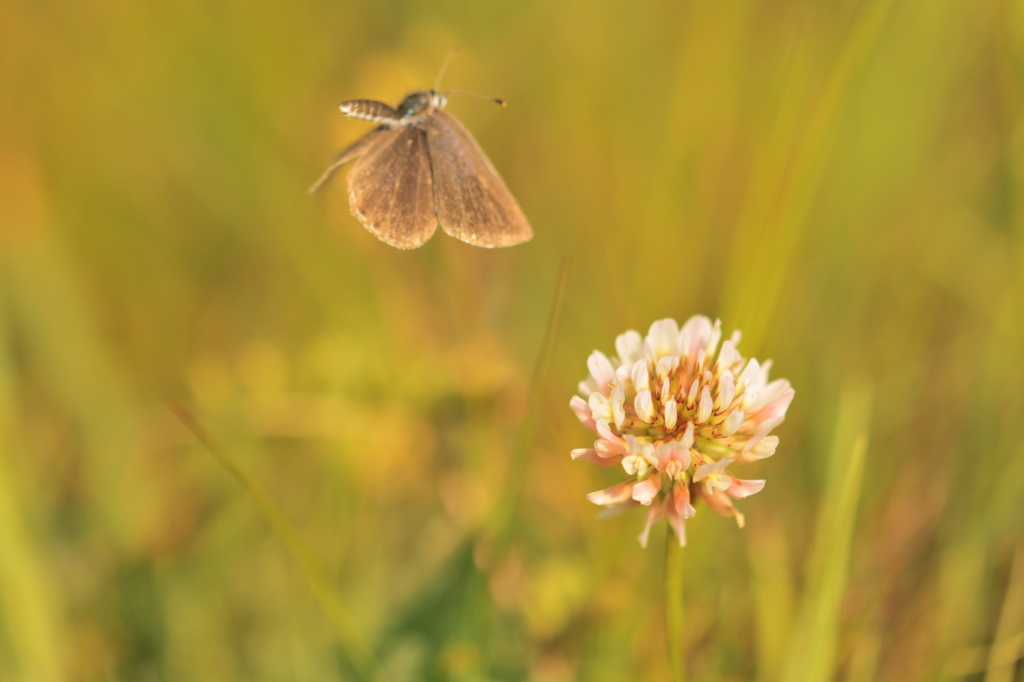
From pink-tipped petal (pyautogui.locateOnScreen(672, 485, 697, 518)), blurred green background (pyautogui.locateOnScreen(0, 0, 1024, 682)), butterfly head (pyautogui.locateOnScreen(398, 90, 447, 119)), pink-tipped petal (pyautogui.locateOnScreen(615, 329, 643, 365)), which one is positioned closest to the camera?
pink-tipped petal (pyautogui.locateOnScreen(672, 485, 697, 518))

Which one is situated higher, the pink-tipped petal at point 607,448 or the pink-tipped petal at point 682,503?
the pink-tipped petal at point 607,448

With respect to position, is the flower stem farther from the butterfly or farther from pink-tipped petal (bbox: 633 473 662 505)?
the butterfly

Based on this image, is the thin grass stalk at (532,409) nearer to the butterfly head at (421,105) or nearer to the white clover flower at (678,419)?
the white clover flower at (678,419)

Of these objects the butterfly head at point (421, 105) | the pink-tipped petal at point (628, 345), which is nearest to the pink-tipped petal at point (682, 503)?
the pink-tipped petal at point (628, 345)

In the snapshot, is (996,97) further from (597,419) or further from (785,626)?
(597,419)

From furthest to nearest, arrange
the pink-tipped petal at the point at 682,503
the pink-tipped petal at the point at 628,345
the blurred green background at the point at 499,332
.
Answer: the blurred green background at the point at 499,332 → the pink-tipped petal at the point at 628,345 → the pink-tipped petal at the point at 682,503

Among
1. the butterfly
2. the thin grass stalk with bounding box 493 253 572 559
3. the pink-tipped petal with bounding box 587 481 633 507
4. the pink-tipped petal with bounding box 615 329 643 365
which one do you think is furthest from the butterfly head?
the pink-tipped petal with bounding box 587 481 633 507

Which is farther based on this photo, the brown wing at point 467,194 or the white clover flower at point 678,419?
the brown wing at point 467,194
